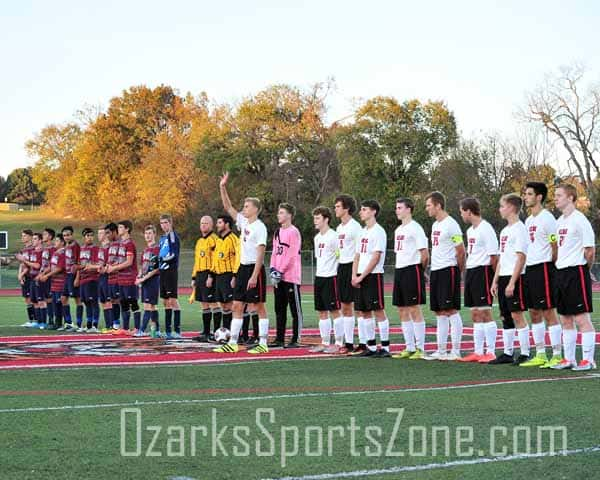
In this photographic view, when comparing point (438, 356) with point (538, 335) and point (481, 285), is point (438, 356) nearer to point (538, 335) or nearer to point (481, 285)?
point (481, 285)

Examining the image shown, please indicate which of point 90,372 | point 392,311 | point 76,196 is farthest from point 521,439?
point 76,196

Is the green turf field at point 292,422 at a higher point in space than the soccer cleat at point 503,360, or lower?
lower

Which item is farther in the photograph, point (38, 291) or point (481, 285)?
point (38, 291)

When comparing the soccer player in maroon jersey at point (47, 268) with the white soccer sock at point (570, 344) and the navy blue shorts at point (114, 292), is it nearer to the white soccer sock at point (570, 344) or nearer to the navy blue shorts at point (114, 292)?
the navy blue shorts at point (114, 292)

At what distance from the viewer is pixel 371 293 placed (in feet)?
42.2

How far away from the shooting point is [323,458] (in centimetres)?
614

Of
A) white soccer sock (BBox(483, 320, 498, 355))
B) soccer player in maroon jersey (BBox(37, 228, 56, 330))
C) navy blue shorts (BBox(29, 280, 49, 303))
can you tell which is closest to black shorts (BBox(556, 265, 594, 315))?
white soccer sock (BBox(483, 320, 498, 355))

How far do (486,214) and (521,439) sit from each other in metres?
47.4

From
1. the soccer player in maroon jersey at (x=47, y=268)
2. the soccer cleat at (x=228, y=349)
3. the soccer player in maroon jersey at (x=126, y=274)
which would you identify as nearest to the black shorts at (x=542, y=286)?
the soccer cleat at (x=228, y=349)

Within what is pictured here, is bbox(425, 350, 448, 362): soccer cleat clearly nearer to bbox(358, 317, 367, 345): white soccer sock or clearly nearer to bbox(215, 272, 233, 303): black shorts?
bbox(358, 317, 367, 345): white soccer sock

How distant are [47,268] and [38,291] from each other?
661 mm

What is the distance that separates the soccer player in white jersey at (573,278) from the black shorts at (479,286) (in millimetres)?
1048

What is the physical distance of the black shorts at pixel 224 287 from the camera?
15188mm

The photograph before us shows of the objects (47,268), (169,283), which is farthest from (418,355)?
(47,268)
